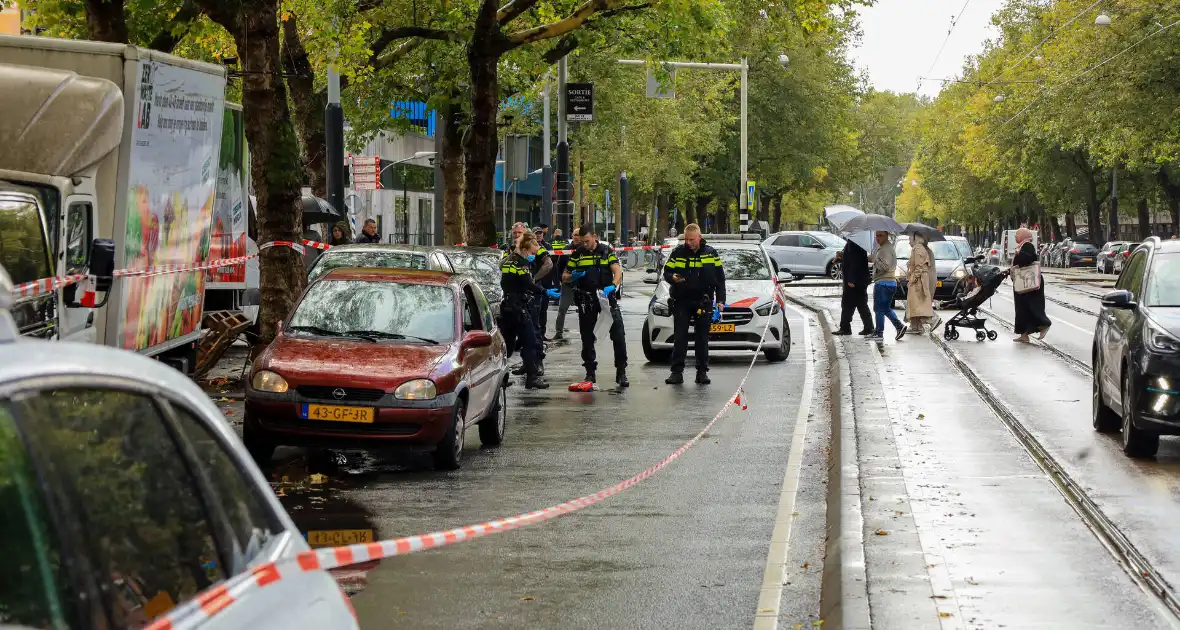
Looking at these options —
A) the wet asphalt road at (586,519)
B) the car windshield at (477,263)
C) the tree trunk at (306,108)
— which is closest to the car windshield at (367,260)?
the car windshield at (477,263)

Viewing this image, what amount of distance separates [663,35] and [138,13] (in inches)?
386

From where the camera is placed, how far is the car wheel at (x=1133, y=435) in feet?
38.2

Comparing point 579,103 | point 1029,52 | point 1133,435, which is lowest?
point 1133,435

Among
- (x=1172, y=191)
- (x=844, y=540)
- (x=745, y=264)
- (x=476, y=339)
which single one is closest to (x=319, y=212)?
(x=745, y=264)

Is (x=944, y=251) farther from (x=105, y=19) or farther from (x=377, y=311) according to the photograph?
(x=377, y=311)

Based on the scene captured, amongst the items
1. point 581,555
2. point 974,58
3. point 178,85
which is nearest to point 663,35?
point 178,85

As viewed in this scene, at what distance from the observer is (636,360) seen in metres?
22.5

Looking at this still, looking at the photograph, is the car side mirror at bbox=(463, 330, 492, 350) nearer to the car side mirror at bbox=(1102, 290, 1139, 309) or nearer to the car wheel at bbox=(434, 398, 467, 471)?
the car wheel at bbox=(434, 398, 467, 471)

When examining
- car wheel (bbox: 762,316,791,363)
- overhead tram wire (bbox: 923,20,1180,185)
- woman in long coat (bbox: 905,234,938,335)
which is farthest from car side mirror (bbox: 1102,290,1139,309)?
overhead tram wire (bbox: 923,20,1180,185)

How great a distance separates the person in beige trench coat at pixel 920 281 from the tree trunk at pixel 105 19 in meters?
11.6

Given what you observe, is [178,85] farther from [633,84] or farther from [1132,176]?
[1132,176]

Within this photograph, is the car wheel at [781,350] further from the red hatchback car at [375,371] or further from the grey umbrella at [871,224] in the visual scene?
the red hatchback car at [375,371]

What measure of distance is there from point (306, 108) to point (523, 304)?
33.6ft

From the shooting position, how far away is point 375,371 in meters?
11.5
